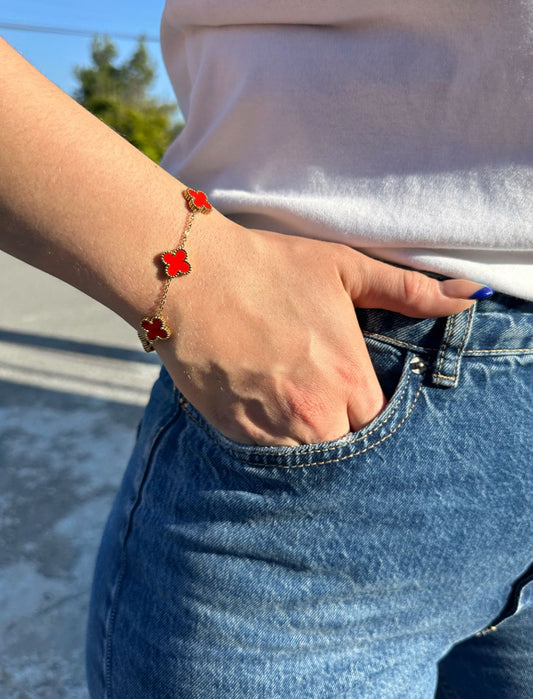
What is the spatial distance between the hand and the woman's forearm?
46 mm

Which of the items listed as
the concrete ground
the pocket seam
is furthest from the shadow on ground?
the pocket seam

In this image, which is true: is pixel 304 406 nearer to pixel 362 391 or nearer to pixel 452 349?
pixel 362 391

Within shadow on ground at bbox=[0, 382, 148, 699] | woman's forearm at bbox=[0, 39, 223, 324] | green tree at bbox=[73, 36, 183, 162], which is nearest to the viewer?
woman's forearm at bbox=[0, 39, 223, 324]

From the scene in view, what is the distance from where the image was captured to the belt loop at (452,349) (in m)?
0.62

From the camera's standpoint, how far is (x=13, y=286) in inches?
173

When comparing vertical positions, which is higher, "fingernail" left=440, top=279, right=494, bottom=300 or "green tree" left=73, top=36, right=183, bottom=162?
"green tree" left=73, top=36, right=183, bottom=162

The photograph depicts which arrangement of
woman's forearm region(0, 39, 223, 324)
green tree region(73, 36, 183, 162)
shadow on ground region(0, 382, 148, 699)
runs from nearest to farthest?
woman's forearm region(0, 39, 223, 324) → shadow on ground region(0, 382, 148, 699) → green tree region(73, 36, 183, 162)

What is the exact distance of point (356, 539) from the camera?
61 centimetres

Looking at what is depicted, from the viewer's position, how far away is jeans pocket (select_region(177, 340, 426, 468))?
604mm

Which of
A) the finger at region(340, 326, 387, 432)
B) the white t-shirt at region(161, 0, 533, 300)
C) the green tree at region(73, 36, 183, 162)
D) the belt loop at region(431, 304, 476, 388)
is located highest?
the green tree at region(73, 36, 183, 162)

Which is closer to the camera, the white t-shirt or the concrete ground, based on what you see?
the white t-shirt

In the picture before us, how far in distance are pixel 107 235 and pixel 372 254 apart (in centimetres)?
30

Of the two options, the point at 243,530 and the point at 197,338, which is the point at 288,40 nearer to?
the point at 197,338

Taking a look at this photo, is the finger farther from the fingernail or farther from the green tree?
the green tree
